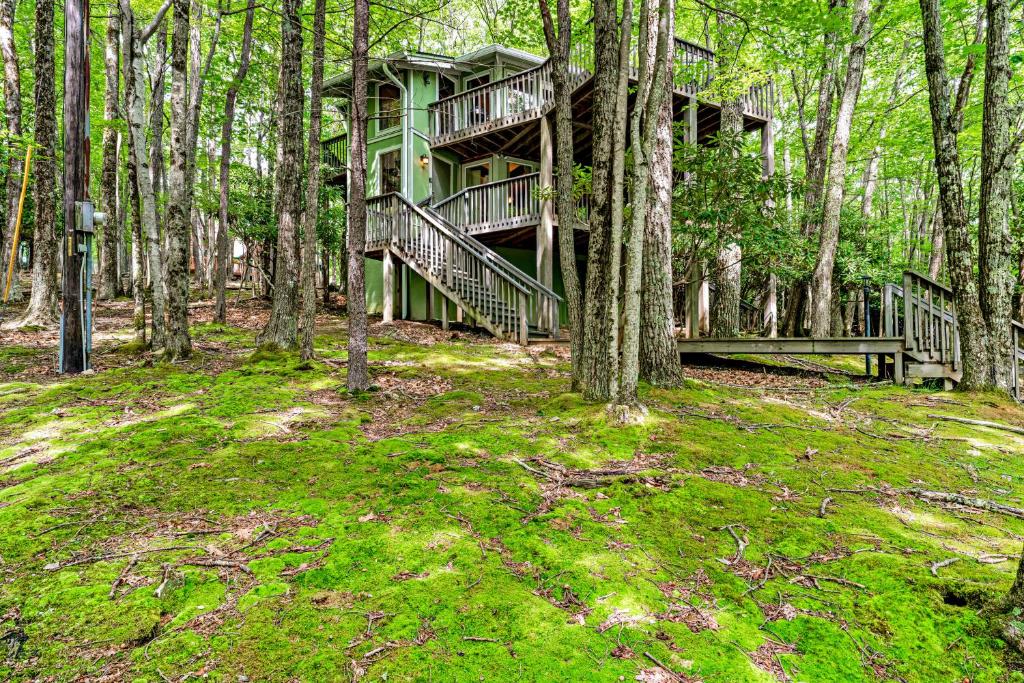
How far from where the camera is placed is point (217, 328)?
450 inches

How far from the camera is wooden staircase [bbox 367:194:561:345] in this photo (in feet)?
37.3

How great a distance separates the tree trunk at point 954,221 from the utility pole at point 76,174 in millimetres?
10641

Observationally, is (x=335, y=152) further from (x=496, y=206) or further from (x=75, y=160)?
(x=75, y=160)

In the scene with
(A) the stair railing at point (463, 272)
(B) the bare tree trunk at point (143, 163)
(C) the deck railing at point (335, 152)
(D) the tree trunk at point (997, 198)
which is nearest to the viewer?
(D) the tree trunk at point (997, 198)

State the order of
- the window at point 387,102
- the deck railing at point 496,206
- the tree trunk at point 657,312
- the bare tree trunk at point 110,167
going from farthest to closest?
1. the window at point 387,102
2. the deck railing at point 496,206
3. the bare tree trunk at point 110,167
4. the tree trunk at point 657,312

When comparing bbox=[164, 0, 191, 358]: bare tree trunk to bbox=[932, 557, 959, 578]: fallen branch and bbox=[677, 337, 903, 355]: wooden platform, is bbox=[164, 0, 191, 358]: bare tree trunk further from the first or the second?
bbox=[932, 557, 959, 578]: fallen branch

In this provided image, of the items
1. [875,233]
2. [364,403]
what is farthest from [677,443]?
→ [875,233]

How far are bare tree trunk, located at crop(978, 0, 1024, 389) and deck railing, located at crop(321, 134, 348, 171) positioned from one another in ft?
57.5

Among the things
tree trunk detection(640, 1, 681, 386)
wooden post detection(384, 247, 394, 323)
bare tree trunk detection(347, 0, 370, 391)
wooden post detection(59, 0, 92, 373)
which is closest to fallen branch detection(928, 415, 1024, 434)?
tree trunk detection(640, 1, 681, 386)

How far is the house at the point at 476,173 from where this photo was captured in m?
11.9

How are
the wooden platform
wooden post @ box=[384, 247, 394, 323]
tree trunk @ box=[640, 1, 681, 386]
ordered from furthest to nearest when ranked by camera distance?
wooden post @ box=[384, 247, 394, 323] < the wooden platform < tree trunk @ box=[640, 1, 681, 386]

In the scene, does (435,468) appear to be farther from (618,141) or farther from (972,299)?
(972,299)

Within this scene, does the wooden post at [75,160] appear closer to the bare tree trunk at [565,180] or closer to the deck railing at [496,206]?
the bare tree trunk at [565,180]

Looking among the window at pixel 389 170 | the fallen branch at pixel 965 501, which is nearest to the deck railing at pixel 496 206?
the window at pixel 389 170
